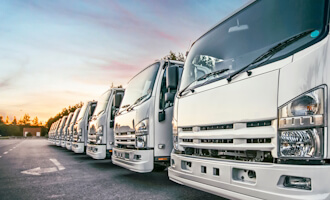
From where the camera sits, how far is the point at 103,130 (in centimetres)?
845

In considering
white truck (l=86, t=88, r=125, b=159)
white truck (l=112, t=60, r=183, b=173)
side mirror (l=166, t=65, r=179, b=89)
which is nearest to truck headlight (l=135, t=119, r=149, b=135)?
white truck (l=112, t=60, r=183, b=173)

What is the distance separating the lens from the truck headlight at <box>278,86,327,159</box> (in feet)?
7.72

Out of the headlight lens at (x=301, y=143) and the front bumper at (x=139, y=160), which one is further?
the front bumper at (x=139, y=160)

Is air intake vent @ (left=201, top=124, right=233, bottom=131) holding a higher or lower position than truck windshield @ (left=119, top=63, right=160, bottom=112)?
lower

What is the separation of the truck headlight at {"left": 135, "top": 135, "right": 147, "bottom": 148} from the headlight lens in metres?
3.20

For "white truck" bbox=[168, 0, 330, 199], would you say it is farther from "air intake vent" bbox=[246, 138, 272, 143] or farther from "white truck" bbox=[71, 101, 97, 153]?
"white truck" bbox=[71, 101, 97, 153]

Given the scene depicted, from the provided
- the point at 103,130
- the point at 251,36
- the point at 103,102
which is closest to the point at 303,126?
the point at 251,36

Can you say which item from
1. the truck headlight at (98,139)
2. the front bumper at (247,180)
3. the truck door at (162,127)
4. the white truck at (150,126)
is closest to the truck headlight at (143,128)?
the white truck at (150,126)

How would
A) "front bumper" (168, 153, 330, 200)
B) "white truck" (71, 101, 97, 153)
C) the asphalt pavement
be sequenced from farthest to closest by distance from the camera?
1. "white truck" (71, 101, 97, 153)
2. the asphalt pavement
3. "front bumper" (168, 153, 330, 200)

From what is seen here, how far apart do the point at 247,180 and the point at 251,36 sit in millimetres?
1513

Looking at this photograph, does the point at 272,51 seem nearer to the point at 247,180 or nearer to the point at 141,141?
the point at 247,180

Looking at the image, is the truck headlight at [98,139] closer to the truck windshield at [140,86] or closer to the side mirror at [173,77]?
the truck windshield at [140,86]

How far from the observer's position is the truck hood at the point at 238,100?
2.78m

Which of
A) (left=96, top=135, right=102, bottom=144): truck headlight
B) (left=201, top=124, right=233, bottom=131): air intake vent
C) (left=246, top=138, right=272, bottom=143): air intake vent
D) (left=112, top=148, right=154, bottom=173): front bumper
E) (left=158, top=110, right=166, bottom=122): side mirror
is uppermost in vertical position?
(left=158, top=110, right=166, bottom=122): side mirror
